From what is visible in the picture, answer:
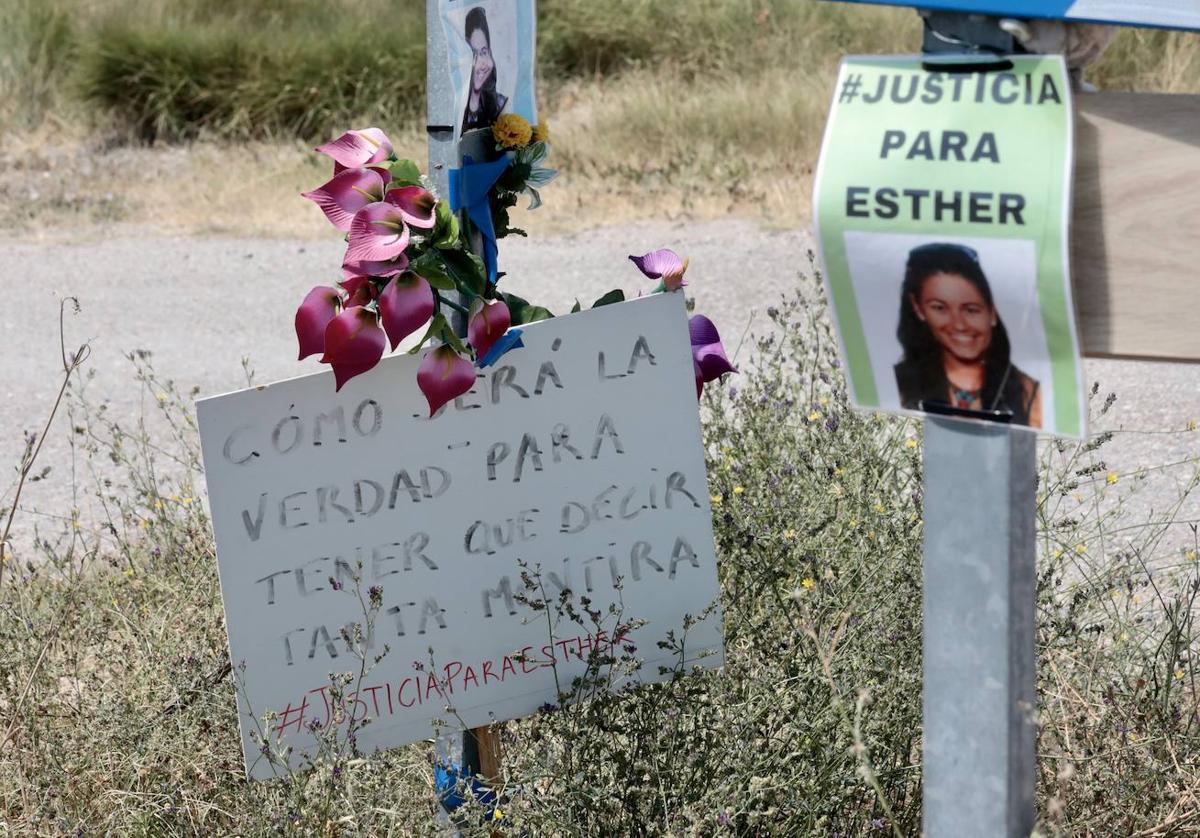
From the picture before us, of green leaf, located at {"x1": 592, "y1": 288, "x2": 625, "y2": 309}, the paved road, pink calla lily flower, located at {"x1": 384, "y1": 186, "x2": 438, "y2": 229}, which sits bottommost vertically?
the paved road

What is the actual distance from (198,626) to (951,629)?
1745 mm

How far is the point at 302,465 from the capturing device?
1825mm

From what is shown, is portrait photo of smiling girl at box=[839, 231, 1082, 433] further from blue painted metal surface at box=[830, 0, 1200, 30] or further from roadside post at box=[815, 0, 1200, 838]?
blue painted metal surface at box=[830, 0, 1200, 30]

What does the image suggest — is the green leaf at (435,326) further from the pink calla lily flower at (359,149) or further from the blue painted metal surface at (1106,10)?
the blue painted metal surface at (1106,10)

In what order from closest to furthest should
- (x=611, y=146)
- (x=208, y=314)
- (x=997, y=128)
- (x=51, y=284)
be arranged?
1. (x=997, y=128)
2. (x=208, y=314)
3. (x=51, y=284)
4. (x=611, y=146)

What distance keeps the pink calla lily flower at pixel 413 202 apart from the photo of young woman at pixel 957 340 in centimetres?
75

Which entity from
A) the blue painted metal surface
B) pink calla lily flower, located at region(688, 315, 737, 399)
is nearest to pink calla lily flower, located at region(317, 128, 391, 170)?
pink calla lily flower, located at region(688, 315, 737, 399)

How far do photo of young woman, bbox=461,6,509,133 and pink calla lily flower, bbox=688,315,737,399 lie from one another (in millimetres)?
441

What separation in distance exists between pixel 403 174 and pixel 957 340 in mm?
866

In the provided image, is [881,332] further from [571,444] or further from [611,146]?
[611,146]

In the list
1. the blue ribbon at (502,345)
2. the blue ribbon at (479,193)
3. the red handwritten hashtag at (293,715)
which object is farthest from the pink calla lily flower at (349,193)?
the red handwritten hashtag at (293,715)

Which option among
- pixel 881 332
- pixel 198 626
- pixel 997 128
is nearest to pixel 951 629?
pixel 881 332

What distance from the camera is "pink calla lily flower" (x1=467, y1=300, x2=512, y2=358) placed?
1.82m

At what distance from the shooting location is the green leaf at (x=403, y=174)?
1829mm
